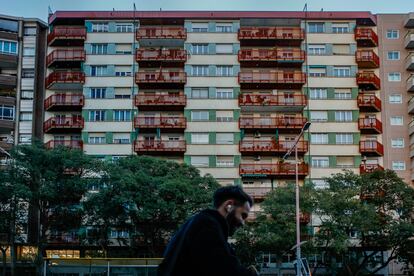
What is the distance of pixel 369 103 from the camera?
68000 millimetres

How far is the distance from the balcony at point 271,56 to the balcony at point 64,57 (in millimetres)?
15837

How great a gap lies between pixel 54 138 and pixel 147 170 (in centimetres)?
1697

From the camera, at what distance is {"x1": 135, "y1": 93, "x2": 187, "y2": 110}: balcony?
67688 mm

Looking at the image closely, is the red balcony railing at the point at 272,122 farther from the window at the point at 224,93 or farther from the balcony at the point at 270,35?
the balcony at the point at 270,35

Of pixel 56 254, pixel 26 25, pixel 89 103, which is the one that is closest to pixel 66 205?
pixel 56 254

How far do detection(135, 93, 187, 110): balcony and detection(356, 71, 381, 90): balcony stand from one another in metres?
17.3

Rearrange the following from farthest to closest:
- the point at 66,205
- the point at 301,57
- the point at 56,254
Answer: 1. the point at 301,57
2. the point at 56,254
3. the point at 66,205

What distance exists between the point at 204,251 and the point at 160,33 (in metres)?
66.9

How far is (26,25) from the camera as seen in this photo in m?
69.8

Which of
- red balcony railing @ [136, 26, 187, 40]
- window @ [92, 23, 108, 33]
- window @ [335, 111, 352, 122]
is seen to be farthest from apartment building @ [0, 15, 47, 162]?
window @ [335, 111, 352, 122]

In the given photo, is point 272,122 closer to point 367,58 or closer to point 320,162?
point 320,162

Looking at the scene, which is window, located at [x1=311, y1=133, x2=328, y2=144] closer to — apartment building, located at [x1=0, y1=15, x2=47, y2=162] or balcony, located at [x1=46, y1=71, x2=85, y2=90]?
balcony, located at [x1=46, y1=71, x2=85, y2=90]

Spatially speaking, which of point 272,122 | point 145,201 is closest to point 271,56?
point 272,122

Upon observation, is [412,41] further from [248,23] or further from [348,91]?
[248,23]
